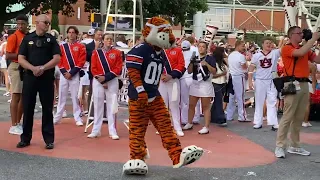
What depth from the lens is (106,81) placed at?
30.1 ft

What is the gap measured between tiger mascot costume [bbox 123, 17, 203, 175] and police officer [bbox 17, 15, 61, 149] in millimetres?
1762

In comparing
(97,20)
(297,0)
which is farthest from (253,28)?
(97,20)

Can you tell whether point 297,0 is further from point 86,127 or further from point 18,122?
point 18,122

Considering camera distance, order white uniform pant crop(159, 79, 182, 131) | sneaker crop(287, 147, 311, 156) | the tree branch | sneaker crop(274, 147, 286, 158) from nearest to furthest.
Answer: sneaker crop(274, 147, 286, 158)
sneaker crop(287, 147, 311, 156)
white uniform pant crop(159, 79, 182, 131)
the tree branch

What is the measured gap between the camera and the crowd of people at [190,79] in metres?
8.09

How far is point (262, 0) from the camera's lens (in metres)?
53.2

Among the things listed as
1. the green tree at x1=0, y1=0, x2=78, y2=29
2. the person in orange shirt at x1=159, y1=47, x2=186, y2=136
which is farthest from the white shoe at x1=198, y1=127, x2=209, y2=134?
the green tree at x1=0, y1=0, x2=78, y2=29

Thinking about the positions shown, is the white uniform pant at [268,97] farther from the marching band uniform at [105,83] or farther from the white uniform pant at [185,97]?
the marching band uniform at [105,83]

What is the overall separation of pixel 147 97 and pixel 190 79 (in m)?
3.88

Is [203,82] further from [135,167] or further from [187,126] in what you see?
[135,167]

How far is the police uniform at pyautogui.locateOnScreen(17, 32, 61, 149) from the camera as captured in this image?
7914mm

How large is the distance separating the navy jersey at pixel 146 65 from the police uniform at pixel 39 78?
5.88ft

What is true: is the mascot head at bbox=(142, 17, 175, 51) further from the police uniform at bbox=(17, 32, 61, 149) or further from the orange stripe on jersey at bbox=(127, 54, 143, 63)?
the police uniform at bbox=(17, 32, 61, 149)

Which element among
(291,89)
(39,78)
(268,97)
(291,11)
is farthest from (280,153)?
(291,11)
